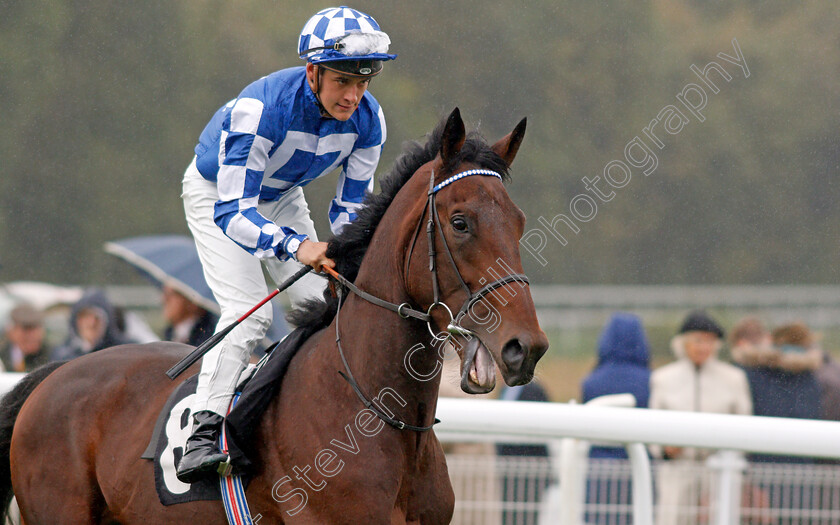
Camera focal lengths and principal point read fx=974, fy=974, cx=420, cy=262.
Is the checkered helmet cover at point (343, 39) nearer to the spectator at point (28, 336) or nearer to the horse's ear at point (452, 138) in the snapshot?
the horse's ear at point (452, 138)

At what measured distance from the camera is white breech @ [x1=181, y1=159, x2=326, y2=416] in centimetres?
301

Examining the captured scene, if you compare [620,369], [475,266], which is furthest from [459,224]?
[620,369]

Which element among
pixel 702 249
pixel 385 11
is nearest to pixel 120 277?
pixel 385 11

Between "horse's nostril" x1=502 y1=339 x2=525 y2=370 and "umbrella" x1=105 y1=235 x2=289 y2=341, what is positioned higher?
"umbrella" x1=105 y1=235 x2=289 y2=341

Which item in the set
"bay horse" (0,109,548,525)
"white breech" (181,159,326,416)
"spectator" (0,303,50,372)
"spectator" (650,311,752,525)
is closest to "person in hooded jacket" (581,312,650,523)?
"spectator" (650,311,752,525)

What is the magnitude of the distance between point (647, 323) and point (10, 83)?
12478mm

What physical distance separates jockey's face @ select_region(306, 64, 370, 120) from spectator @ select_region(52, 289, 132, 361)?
3564 millimetres

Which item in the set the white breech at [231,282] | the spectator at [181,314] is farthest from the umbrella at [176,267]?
the white breech at [231,282]

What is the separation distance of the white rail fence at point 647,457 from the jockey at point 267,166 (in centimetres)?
96

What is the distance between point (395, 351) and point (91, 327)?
4678 mm

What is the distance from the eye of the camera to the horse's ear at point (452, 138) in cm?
267

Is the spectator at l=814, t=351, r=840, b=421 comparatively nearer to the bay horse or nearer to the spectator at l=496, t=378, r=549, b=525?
the spectator at l=496, t=378, r=549, b=525

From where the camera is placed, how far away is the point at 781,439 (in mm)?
3521

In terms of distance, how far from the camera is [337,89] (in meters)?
3.08
